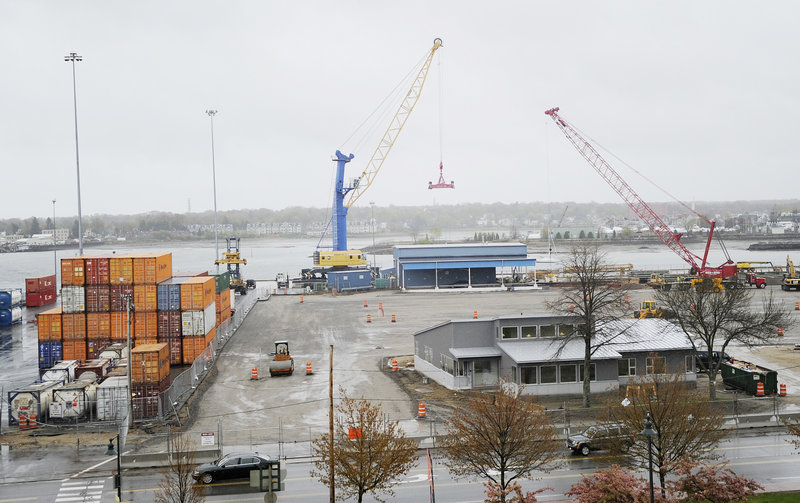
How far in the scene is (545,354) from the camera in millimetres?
28859

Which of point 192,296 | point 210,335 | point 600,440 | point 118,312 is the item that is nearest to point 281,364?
point 192,296

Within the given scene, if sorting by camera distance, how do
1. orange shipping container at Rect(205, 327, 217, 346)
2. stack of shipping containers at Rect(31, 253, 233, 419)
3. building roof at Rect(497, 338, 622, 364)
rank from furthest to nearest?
1. orange shipping container at Rect(205, 327, 217, 346)
2. stack of shipping containers at Rect(31, 253, 233, 419)
3. building roof at Rect(497, 338, 622, 364)

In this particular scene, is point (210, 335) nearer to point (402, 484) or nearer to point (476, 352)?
point (476, 352)

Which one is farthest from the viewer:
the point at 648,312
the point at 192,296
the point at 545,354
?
the point at 648,312

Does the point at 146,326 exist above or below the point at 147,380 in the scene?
above

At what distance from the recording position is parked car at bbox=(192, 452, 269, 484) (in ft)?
62.5

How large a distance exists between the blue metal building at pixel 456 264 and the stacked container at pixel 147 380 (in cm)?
5005

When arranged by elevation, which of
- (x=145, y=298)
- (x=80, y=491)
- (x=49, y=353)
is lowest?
(x=80, y=491)

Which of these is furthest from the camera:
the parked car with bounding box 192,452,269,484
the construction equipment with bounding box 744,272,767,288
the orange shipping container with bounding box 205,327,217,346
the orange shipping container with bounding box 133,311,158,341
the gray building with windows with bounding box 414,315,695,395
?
the construction equipment with bounding box 744,272,767,288

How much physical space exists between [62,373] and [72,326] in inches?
259

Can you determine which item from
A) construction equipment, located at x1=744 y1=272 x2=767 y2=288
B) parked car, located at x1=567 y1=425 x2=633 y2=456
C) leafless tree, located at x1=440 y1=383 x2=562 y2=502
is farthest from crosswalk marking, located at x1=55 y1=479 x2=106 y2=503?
construction equipment, located at x1=744 y1=272 x2=767 y2=288

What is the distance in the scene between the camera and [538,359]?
2816 centimetres

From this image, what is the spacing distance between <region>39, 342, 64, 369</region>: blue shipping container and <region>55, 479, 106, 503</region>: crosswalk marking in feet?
59.6

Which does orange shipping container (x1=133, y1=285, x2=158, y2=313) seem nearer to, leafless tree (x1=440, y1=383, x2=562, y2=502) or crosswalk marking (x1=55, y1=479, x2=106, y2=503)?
crosswalk marking (x1=55, y1=479, x2=106, y2=503)
